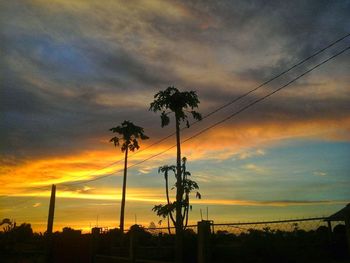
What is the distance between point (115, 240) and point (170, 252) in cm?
387

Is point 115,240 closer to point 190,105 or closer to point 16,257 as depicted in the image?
point 16,257

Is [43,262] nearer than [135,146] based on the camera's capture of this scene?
Yes

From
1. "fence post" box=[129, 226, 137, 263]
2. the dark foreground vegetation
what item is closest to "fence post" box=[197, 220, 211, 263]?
the dark foreground vegetation

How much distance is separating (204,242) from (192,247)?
11.9 metres

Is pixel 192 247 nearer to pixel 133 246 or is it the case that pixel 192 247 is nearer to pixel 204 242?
pixel 133 246

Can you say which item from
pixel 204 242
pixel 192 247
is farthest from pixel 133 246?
pixel 192 247

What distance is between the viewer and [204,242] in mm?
10398

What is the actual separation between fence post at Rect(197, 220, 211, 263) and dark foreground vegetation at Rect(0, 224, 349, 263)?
0.36 ft

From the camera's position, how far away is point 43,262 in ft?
84.5

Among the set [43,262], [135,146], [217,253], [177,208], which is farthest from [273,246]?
[135,146]

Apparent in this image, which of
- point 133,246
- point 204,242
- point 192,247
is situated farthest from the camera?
point 192,247

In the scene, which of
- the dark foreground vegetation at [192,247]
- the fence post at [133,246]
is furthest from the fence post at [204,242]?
the fence post at [133,246]

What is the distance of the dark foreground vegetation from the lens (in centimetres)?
1470

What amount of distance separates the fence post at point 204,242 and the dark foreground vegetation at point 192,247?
111 mm
